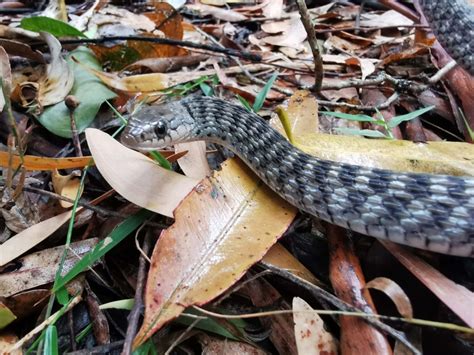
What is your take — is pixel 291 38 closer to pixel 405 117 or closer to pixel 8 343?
pixel 405 117

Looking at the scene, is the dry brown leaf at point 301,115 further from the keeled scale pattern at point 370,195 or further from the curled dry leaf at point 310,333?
the curled dry leaf at point 310,333

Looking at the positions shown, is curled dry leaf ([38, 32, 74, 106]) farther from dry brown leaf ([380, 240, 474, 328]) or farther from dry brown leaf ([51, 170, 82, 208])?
dry brown leaf ([380, 240, 474, 328])

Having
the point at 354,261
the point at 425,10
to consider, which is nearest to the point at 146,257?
the point at 354,261

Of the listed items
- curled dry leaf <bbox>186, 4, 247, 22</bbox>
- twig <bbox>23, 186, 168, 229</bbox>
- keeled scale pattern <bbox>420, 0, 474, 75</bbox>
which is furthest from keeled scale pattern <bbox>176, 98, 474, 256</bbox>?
curled dry leaf <bbox>186, 4, 247, 22</bbox>

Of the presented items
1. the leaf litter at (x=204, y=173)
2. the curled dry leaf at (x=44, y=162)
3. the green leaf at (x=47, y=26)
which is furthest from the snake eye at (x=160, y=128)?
the green leaf at (x=47, y=26)

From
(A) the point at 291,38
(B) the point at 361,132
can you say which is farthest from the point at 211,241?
(A) the point at 291,38
